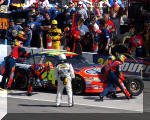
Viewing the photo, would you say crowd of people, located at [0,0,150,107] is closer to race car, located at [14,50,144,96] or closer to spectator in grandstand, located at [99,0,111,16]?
spectator in grandstand, located at [99,0,111,16]

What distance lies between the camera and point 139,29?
741 inches

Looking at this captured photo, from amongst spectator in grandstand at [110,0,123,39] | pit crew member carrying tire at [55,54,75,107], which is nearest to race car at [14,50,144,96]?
pit crew member carrying tire at [55,54,75,107]

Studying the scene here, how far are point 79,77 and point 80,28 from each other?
4.81 metres

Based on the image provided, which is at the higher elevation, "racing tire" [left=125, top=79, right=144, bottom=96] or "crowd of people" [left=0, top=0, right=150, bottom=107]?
"crowd of people" [left=0, top=0, right=150, bottom=107]

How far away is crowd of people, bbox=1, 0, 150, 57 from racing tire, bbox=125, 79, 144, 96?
3.49 m

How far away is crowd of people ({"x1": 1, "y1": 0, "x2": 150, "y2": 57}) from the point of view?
18.3 metres

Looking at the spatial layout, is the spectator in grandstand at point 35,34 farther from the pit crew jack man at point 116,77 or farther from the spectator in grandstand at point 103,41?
the pit crew jack man at point 116,77

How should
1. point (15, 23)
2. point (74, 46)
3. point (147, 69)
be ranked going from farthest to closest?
1. point (15, 23)
2. point (74, 46)
3. point (147, 69)

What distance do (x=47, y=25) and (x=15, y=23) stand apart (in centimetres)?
257

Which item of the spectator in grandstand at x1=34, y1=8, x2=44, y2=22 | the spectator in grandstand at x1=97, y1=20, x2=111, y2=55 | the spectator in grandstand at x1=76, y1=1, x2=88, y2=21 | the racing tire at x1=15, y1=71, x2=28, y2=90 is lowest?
the racing tire at x1=15, y1=71, x2=28, y2=90

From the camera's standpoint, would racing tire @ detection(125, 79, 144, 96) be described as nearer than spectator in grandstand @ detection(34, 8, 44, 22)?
Yes

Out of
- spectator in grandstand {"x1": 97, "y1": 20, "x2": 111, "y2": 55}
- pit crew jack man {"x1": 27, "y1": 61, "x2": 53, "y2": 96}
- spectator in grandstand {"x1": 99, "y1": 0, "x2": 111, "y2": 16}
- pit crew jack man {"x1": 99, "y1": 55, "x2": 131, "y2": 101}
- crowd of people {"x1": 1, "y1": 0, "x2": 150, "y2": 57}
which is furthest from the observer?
spectator in grandstand {"x1": 99, "y1": 0, "x2": 111, "y2": 16}
